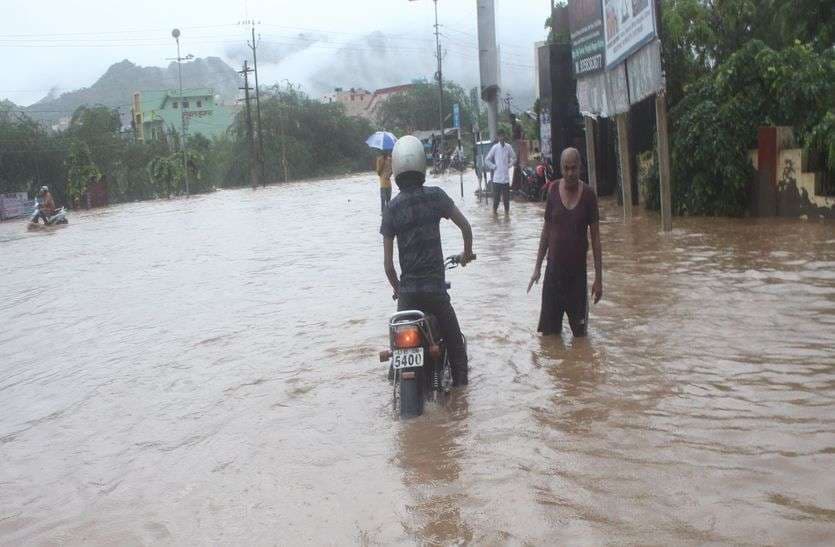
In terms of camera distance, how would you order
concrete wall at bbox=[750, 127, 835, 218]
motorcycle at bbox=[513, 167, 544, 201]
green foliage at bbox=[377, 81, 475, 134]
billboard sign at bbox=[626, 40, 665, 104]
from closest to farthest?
billboard sign at bbox=[626, 40, 665, 104] < concrete wall at bbox=[750, 127, 835, 218] < motorcycle at bbox=[513, 167, 544, 201] < green foliage at bbox=[377, 81, 475, 134]

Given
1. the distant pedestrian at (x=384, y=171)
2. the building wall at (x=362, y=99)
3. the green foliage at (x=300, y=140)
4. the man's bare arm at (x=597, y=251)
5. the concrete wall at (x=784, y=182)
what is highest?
the building wall at (x=362, y=99)

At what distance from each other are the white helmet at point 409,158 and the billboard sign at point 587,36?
10.4 meters

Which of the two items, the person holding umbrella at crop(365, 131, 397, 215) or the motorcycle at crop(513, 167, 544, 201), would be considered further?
the motorcycle at crop(513, 167, 544, 201)

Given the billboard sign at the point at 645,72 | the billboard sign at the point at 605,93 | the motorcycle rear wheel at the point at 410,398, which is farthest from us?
the billboard sign at the point at 605,93

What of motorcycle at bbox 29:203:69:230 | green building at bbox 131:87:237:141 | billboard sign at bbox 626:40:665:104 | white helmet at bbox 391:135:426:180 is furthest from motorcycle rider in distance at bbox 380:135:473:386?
green building at bbox 131:87:237:141

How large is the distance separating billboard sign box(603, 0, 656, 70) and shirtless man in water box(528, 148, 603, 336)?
20.5ft

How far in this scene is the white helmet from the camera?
20.2 ft

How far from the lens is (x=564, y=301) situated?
779 cm

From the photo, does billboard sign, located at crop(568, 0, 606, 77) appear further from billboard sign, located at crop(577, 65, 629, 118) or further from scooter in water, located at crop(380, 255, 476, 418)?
scooter in water, located at crop(380, 255, 476, 418)

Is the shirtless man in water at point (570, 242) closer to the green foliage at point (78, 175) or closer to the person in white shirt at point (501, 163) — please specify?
the person in white shirt at point (501, 163)

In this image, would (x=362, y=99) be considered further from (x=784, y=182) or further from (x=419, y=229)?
(x=419, y=229)

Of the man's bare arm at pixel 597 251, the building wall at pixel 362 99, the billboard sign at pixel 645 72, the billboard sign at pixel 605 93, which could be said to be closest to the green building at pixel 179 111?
the building wall at pixel 362 99

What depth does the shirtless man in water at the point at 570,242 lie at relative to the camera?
7.49 m

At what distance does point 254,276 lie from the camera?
1410 cm
